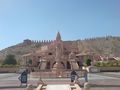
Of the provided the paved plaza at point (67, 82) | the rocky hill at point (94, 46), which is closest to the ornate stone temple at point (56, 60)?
the paved plaza at point (67, 82)

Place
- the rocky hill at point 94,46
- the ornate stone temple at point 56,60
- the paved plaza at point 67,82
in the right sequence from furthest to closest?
the rocky hill at point 94,46 < the ornate stone temple at point 56,60 < the paved plaza at point 67,82

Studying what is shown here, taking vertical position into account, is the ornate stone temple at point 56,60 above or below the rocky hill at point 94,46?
below

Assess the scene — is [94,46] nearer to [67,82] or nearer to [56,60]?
[56,60]

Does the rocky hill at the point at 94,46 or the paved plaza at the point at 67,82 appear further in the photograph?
the rocky hill at the point at 94,46

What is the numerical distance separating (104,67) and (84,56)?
2203 cm

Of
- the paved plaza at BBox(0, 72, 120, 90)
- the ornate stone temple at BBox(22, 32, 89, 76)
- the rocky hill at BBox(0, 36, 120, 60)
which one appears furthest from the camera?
the rocky hill at BBox(0, 36, 120, 60)

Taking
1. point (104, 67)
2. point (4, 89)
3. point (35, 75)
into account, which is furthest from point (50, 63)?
point (4, 89)

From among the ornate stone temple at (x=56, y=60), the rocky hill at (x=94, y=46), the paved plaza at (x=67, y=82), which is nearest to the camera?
the paved plaza at (x=67, y=82)

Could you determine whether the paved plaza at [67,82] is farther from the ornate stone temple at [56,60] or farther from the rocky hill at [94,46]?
the rocky hill at [94,46]

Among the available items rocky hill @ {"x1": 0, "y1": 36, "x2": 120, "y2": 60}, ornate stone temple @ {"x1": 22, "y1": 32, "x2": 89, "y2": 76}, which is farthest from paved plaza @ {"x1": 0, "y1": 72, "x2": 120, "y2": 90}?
rocky hill @ {"x1": 0, "y1": 36, "x2": 120, "y2": 60}

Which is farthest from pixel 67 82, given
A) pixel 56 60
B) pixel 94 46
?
pixel 94 46

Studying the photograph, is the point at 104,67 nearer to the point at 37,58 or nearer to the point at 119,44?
the point at 37,58

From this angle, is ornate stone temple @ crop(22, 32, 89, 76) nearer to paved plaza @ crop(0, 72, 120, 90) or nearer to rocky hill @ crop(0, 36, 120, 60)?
paved plaza @ crop(0, 72, 120, 90)

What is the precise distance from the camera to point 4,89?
23203mm
